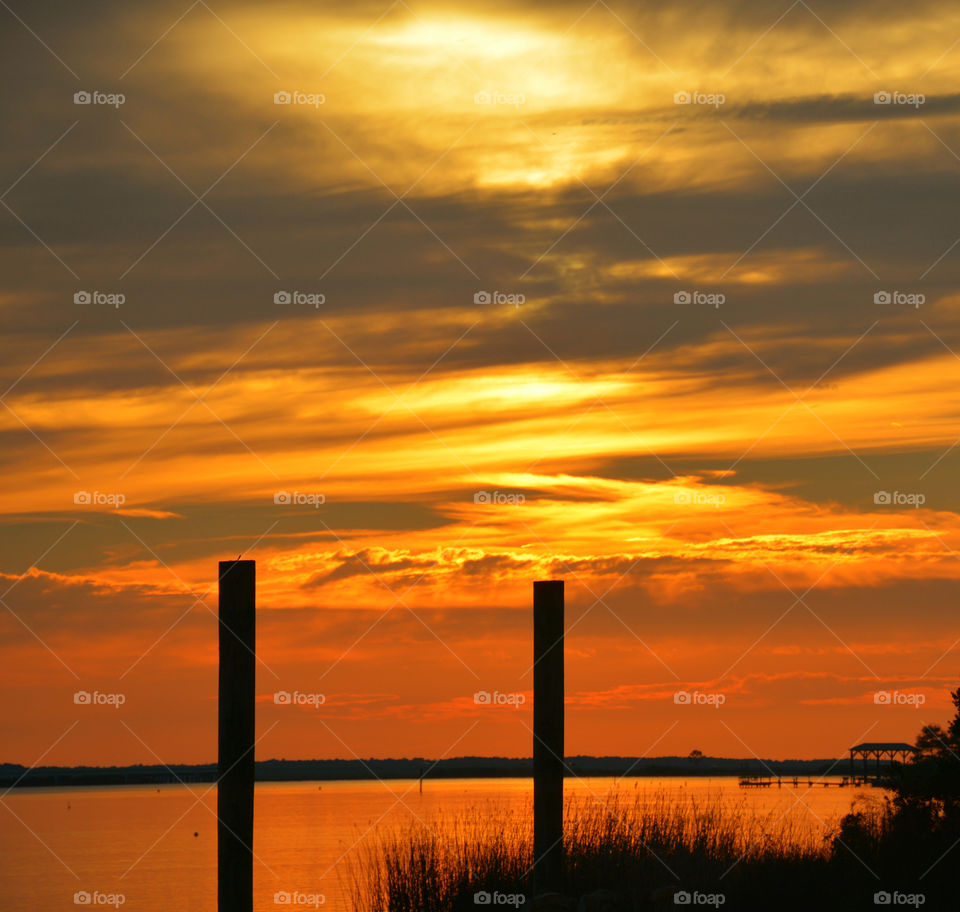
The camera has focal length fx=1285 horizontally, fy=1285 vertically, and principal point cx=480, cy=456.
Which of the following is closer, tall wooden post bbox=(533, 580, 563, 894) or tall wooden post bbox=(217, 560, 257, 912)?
tall wooden post bbox=(217, 560, 257, 912)

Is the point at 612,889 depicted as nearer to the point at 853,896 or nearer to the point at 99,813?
the point at 853,896

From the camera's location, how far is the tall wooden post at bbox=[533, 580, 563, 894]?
44.1 feet

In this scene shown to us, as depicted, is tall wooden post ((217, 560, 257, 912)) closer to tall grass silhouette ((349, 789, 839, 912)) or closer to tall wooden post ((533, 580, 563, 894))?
tall wooden post ((533, 580, 563, 894))

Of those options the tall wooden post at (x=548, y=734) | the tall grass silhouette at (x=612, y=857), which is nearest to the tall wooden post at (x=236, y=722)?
the tall wooden post at (x=548, y=734)

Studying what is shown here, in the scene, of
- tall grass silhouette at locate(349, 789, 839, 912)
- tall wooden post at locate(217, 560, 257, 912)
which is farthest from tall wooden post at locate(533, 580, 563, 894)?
tall wooden post at locate(217, 560, 257, 912)

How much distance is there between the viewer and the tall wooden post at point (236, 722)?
11.8 metres

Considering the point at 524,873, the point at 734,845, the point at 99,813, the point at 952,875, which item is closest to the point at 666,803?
the point at 734,845

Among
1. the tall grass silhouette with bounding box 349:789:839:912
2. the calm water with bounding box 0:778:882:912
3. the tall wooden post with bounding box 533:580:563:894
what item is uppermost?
the tall wooden post with bounding box 533:580:563:894

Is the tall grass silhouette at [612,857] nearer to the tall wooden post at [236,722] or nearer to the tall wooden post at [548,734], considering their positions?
the tall wooden post at [548,734]

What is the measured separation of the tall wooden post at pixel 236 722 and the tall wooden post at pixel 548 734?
3.12 meters

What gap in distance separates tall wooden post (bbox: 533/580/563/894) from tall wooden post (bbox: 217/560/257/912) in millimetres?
3124

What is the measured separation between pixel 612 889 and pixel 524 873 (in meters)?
1.19

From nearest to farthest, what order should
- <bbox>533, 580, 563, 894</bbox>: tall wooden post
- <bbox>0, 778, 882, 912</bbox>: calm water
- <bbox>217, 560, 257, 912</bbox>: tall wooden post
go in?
<bbox>217, 560, 257, 912</bbox>: tall wooden post < <bbox>533, 580, 563, 894</bbox>: tall wooden post < <bbox>0, 778, 882, 912</bbox>: calm water

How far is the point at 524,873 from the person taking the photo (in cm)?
1521
